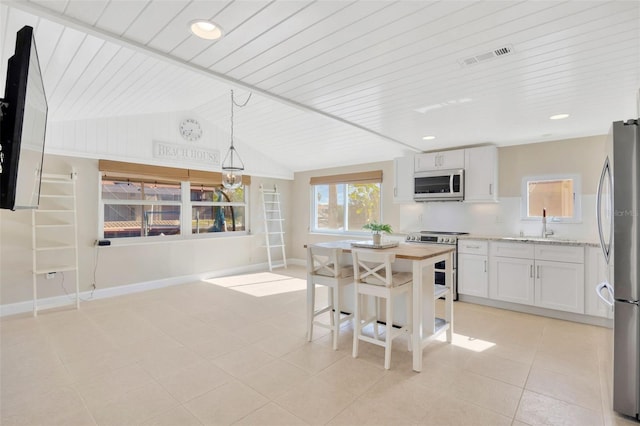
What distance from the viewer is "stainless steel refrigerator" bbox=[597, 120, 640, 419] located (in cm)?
205

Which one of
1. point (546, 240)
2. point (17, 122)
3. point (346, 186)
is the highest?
point (346, 186)

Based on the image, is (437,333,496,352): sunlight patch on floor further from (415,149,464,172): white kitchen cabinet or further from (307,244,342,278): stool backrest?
(415,149,464,172): white kitchen cabinet

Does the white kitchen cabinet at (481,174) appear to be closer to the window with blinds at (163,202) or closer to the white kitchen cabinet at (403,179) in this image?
the white kitchen cabinet at (403,179)

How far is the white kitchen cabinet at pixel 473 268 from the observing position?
4.42 meters

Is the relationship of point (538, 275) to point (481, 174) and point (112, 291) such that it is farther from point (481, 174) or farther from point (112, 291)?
point (112, 291)

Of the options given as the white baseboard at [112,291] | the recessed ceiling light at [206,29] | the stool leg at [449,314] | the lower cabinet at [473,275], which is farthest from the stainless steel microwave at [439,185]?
the recessed ceiling light at [206,29]

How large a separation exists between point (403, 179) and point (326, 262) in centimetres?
288

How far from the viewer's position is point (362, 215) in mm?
6543

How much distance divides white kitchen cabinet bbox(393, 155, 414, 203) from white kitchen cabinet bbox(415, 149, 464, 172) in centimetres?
15

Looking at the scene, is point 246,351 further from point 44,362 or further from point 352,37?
point 352,37

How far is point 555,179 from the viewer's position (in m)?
4.38

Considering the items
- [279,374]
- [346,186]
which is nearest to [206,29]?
[279,374]

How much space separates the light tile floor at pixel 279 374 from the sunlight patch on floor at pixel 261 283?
1147mm

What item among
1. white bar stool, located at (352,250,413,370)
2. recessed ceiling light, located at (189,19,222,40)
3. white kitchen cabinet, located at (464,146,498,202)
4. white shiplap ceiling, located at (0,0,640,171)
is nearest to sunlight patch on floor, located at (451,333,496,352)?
white bar stool, located at (352,250,413,370)
